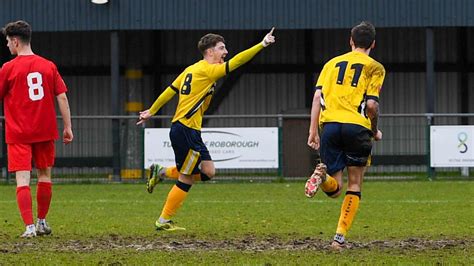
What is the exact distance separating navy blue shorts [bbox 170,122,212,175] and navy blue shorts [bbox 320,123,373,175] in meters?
2.08

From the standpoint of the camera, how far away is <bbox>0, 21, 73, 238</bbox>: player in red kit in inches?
400

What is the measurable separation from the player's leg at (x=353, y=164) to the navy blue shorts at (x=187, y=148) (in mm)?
2281

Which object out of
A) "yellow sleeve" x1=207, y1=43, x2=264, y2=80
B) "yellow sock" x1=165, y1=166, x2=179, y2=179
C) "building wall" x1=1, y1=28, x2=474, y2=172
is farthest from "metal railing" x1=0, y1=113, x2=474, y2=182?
"yellow sleeve" x1=207, y1=43, x2=264, y2=80

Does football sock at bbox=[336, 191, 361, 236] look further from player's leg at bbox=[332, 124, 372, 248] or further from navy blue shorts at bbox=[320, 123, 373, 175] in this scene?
navy blue shorts at bbox=[320, 123, 373, 175]

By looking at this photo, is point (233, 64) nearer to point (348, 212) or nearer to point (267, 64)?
point (348, 212)

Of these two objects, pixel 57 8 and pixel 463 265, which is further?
pixel 57 8

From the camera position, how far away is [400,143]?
25.4 meters

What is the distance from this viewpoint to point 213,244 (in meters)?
9.41

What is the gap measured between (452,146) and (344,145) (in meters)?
14.4

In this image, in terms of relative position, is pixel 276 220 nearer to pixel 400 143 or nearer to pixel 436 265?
pixel 436 265

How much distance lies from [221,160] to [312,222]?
10.3 m

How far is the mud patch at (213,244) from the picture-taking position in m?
8.99

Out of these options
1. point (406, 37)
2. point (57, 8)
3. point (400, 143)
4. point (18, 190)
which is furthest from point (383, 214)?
point (406, 37)

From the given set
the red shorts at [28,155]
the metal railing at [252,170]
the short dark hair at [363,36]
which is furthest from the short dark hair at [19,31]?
the metal railing at [252,170]
